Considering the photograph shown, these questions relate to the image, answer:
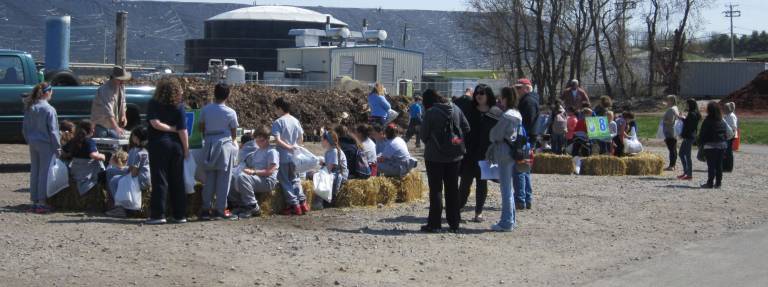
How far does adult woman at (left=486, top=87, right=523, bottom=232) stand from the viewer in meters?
11.4

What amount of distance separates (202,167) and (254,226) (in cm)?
101

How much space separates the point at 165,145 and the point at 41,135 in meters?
1.77

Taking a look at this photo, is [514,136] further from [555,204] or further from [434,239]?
[555,204]

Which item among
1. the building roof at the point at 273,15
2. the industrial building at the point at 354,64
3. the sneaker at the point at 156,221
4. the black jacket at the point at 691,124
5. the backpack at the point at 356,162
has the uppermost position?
the building roof at the point at 273,15

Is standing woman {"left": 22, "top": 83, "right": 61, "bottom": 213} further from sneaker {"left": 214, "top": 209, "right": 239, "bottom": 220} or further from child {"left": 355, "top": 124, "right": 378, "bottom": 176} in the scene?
child {"left": 355, "top": 124, "right": 378, "bottom": 176}

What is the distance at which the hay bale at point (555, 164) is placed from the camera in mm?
19719

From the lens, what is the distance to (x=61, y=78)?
62.3 ft

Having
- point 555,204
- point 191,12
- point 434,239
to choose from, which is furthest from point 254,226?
point 191,12

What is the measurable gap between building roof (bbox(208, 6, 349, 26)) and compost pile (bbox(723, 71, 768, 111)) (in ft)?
84.7

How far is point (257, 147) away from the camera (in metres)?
12.3

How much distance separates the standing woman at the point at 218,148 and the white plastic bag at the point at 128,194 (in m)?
0.76

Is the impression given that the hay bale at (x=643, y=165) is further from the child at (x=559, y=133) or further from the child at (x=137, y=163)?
the child at (x=137, y=163)

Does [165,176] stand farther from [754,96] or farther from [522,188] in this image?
[754,96]

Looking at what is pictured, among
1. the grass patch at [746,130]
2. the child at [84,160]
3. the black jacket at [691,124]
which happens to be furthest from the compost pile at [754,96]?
the child at [84,160]
